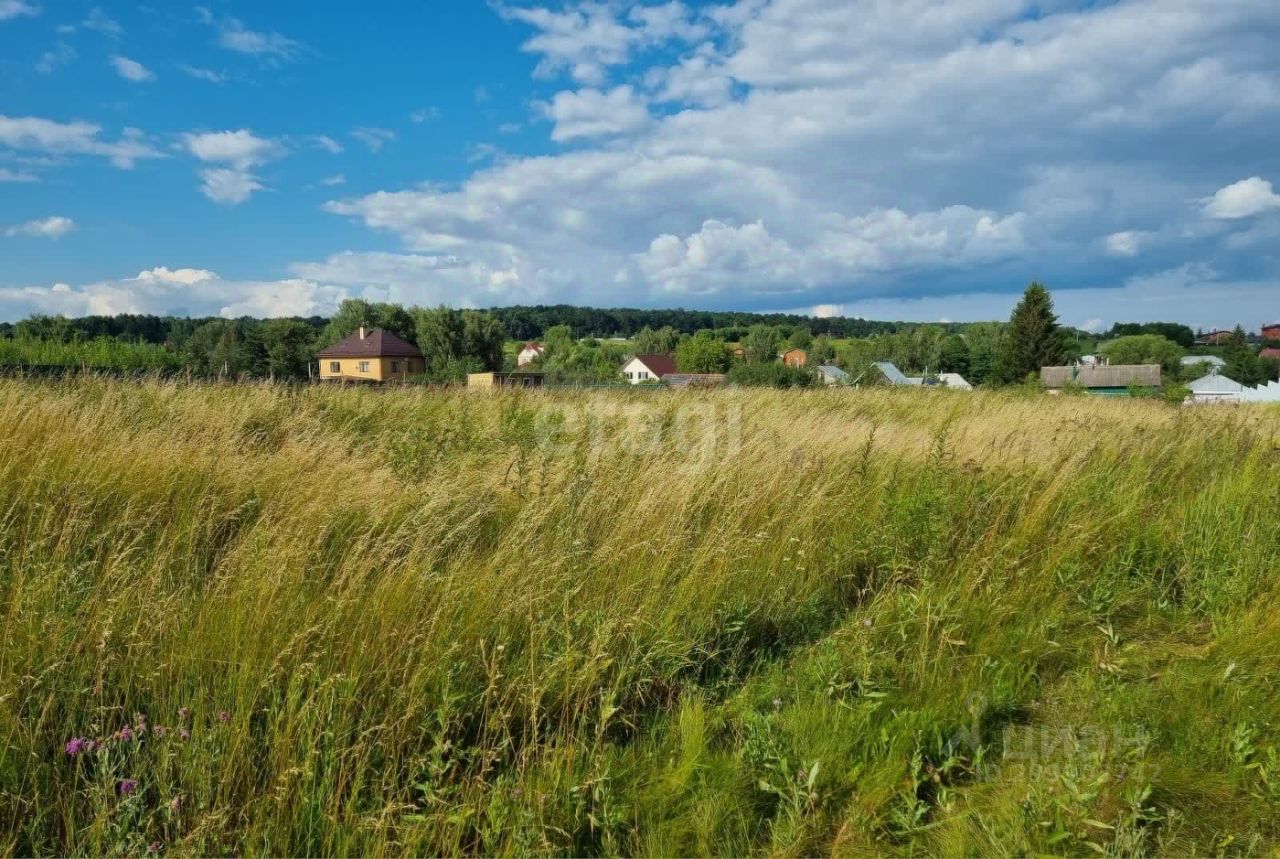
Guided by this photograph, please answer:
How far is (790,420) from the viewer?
29.2 feet

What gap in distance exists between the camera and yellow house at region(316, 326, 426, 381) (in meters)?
69.8

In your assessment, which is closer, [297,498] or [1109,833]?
[1109,833]

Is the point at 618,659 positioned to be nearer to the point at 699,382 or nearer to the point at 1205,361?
the point at 699,382

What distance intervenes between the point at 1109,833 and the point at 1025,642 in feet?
3.84

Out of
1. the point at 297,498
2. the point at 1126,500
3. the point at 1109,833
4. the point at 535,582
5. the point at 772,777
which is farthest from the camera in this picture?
the point at 1126,500

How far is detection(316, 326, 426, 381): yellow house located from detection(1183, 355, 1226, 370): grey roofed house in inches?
4063

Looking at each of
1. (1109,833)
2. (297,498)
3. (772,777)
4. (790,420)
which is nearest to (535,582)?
(772,777)

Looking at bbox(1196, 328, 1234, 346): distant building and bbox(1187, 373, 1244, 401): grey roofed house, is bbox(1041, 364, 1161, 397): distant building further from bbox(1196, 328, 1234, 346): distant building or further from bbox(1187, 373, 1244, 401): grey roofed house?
bbox(1196, 328, 1234, 346): distant building

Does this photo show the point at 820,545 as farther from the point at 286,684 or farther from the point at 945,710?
the point at 286,684

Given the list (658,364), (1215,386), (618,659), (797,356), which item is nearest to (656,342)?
(658,364)

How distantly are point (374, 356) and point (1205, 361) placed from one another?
110m

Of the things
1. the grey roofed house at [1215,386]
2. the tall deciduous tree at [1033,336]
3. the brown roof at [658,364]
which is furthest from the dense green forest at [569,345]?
the grey roofed house at [1215,386]

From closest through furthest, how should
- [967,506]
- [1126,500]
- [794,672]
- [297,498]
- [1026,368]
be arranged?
[794,672]
[297,498]
[967,506]
[1126,500]
[1026,368]

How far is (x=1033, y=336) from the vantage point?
64438 millimetres
